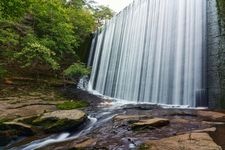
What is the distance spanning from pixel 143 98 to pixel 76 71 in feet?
14.1

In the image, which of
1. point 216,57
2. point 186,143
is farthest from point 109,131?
point 216,57

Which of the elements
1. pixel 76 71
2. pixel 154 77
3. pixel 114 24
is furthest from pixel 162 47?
pixel 114 24

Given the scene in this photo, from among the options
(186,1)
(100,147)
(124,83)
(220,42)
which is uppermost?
(186,1)

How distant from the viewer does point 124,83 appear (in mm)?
13289

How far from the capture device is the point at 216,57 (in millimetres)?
8508

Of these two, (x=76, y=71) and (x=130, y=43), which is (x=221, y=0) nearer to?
(x=130, y=43)

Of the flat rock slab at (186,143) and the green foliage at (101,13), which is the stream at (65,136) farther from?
the green foliage at (101,13)

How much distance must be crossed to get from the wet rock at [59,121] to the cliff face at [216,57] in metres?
4.11

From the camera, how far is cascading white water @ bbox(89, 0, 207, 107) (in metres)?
9.49

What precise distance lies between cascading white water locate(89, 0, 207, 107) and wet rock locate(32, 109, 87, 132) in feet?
14.0

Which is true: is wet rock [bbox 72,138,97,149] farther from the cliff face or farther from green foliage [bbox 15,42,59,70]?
green foliage [bbox 15,42,59,70]

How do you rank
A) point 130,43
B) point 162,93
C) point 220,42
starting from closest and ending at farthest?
point 220,42
point 162,93
point 130,43

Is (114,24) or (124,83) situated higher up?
(114,24)

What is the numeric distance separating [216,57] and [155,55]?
11.1 ft
